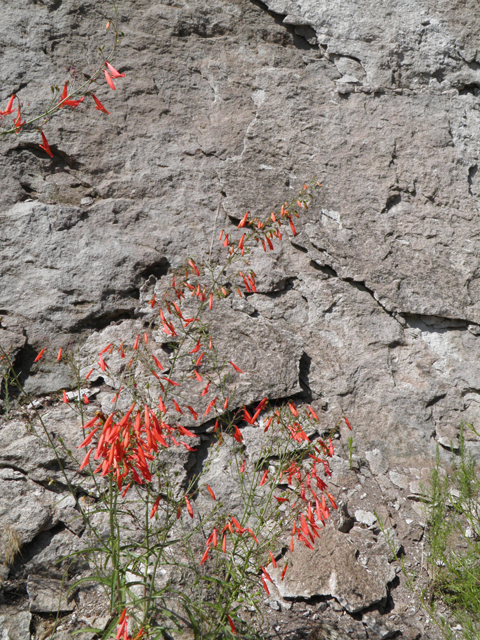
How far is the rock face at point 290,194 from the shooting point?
2756 mm

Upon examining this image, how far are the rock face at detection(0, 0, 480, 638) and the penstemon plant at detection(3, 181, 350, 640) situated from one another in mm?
249

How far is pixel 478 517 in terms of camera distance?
243 cm

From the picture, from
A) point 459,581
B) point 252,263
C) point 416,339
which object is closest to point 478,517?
point 459,581

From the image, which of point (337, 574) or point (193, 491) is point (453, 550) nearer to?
point (337, 574)

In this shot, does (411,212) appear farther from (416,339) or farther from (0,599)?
(0,599)

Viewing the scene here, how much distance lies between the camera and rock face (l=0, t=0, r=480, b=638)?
276 cm

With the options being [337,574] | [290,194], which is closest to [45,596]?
[337,574]

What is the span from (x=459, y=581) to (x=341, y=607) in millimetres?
578

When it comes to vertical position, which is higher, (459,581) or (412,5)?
(412,5)

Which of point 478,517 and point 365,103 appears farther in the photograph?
point 365,103

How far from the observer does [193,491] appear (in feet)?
8.18

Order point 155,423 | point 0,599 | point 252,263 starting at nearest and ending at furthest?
1. point 155,423
2. point 0,599
3. point 252,263

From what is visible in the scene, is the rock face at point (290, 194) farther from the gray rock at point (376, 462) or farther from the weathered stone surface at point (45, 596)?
the weathered stone surface at point (45, 596)

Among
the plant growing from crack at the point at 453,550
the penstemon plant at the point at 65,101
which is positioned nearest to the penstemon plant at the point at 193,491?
the plant growing from crack at the point at 453,550
